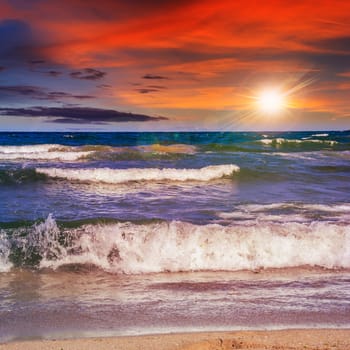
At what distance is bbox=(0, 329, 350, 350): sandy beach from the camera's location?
4184 mm

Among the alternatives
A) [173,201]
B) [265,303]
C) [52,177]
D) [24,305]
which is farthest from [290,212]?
[52,177]

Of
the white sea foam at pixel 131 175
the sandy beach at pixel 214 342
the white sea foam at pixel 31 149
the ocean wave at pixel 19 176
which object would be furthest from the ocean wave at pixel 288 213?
the white sea foam at pixel 31 149

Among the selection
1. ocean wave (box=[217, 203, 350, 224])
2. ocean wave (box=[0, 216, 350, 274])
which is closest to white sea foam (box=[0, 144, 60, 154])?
ocean wave (box=[217, 203, 350, 224])

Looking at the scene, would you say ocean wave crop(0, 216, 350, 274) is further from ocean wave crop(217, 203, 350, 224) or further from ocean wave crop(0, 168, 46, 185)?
ocean wave crop(0, 168, 46, 185)

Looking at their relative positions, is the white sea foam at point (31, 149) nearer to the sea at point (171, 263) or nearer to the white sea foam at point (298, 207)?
the sea at point (171, 263)

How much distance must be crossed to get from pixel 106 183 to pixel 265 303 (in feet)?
37.8

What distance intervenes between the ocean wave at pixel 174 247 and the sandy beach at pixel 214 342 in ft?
8.52

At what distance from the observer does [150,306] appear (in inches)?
209

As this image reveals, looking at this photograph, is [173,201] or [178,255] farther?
[173,201]

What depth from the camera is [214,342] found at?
168 inches

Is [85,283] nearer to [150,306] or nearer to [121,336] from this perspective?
[150,306]

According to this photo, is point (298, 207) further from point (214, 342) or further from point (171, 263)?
point (214, 342)

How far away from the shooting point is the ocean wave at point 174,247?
721 centimetres

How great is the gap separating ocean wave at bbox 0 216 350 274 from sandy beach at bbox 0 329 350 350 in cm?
260
